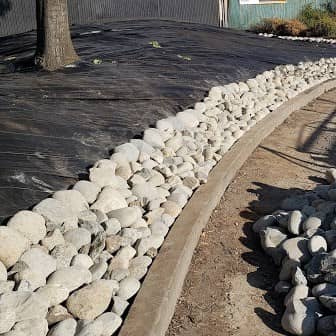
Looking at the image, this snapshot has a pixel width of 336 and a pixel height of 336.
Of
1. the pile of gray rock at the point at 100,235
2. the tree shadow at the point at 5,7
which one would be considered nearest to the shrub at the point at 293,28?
the tree shadow at the point at 5,7

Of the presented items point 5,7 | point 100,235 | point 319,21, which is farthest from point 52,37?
point 319,21

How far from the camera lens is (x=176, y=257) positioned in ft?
10.3

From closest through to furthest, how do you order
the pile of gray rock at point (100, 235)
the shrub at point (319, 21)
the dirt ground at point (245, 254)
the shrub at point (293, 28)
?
the pile of gray rock at point (100, 235)
the dirt ground at point (245, 254)
the shrub at point (293, 28)
the shrub at point (319, 21)

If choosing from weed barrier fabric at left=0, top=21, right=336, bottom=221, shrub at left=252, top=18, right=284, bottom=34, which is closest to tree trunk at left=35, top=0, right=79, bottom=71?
weed barrier fabric at left=0, top=21, right=336, bottom=221

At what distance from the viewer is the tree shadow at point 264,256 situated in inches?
117

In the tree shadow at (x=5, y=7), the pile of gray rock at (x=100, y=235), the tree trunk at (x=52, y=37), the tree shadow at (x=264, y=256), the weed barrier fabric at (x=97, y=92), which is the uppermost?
the tree shadow at (x=5, y=7)

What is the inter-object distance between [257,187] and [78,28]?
6.65 m

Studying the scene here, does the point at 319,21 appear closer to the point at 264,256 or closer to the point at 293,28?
the point at 293,28

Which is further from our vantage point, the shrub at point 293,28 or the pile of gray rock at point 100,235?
the shrub at point 293,28

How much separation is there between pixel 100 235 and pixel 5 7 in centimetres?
1190

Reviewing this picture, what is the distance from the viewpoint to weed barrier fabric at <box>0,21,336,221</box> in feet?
11.8

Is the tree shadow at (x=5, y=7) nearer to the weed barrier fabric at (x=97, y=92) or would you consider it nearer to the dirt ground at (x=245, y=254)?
the weed barrier fabric at (x=97, y=92)

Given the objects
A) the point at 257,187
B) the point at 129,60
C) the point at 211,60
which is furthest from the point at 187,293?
the point at 211,60

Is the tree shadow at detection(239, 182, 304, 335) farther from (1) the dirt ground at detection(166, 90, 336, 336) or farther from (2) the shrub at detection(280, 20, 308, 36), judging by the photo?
(2) the shrub at detection(280, 20, 308, 36)
